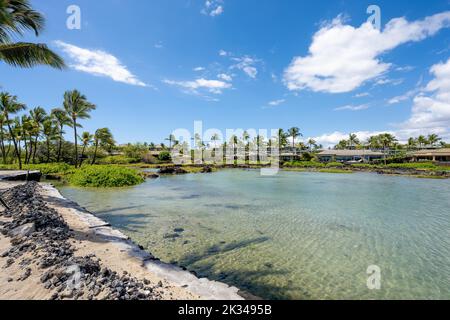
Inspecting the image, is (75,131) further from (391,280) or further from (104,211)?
(391,280)

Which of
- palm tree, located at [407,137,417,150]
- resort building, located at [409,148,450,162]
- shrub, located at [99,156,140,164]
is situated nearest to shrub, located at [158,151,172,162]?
shrub, located at [99,156,140,164]

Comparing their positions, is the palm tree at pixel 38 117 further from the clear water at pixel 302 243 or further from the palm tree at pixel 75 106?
the clear water at pixel 302 243

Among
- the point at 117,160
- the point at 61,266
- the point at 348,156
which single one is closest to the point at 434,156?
the point at 348,156

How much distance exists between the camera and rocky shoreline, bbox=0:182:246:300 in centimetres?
350

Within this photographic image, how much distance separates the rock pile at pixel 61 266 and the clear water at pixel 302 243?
2.19m

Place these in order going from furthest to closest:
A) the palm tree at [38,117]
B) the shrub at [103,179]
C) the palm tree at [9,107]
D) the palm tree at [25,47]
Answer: the palm tree at [38,117] < the palm tree at [9,107] < the shrub at [103,179] < the palm tree at [25,47]

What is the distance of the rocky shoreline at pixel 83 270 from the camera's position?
350cm

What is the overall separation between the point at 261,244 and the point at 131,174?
18928 mm

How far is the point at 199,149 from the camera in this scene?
253 feet

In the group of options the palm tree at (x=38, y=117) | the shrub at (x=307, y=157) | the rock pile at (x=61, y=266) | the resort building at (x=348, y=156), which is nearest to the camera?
the rock pile at (x=61, y=266)

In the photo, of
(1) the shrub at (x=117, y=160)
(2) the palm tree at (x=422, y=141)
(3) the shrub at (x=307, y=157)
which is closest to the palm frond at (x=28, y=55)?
(1) the shrub at (x=117, y=160)

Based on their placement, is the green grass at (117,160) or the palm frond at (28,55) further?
the green grass at (117,160)
